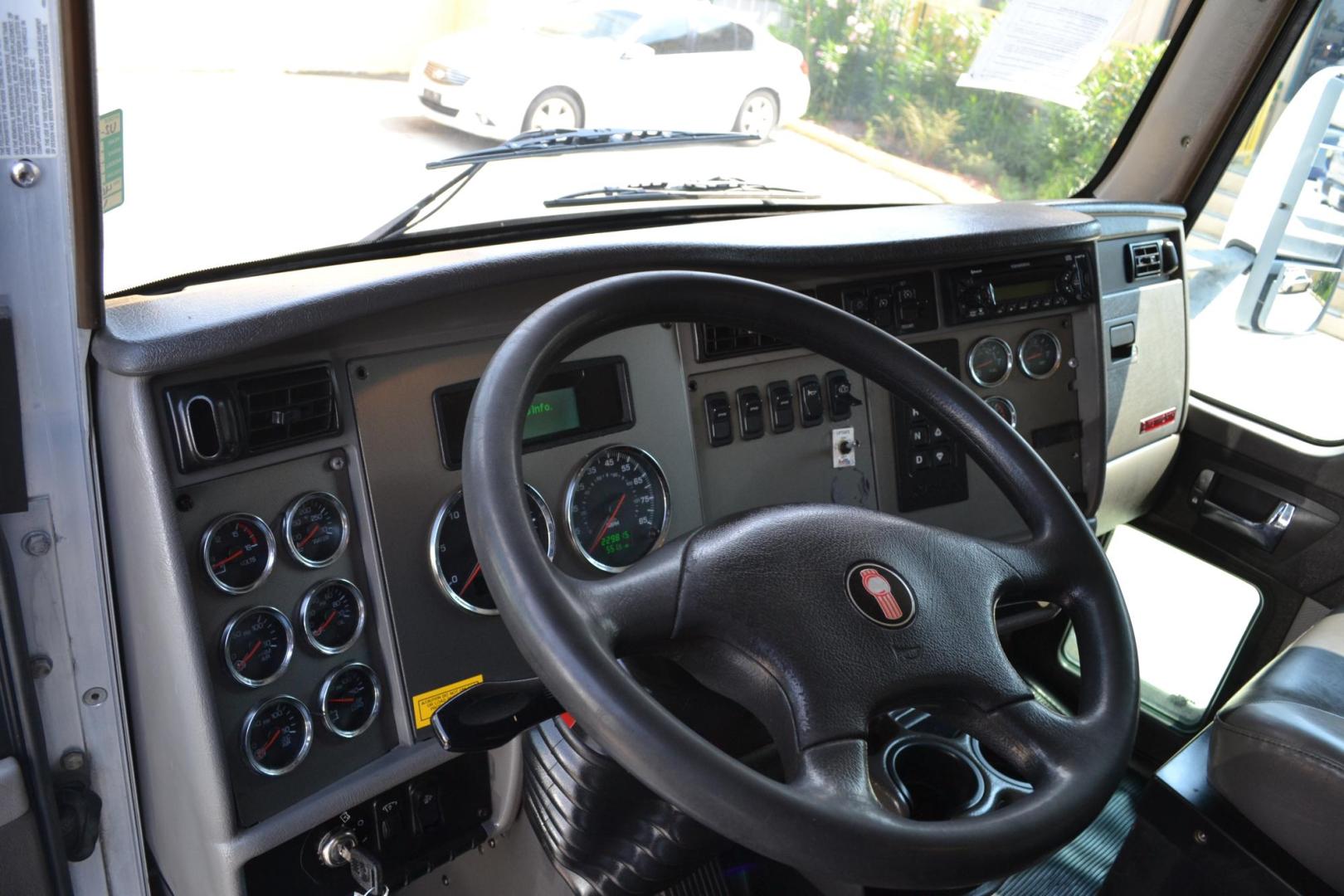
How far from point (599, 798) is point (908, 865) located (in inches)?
28.0

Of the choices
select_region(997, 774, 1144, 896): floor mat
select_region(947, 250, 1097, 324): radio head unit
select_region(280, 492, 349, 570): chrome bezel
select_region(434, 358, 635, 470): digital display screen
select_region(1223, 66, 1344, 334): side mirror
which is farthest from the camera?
select_region(1223, 66, 1344, 334): side mirror

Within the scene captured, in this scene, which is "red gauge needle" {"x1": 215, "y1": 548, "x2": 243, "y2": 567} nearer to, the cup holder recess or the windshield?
the windshield

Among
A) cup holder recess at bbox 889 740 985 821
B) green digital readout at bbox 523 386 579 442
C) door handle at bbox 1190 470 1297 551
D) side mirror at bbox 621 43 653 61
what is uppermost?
side mirror at bbox 621 43 653 61

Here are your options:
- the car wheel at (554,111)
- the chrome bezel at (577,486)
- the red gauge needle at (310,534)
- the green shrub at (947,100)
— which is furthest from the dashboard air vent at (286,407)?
the green shrub at (947,100)

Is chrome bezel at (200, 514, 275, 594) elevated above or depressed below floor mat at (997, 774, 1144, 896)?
above

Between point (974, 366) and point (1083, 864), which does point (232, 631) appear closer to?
point (974, 366)

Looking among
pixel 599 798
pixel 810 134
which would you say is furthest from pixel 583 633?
pixel 810 134

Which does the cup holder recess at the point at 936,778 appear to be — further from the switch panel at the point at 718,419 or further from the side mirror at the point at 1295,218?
the side mirror at the point at 1295,218

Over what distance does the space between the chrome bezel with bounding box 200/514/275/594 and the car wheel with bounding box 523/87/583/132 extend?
0.76 meters

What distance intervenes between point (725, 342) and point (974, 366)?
2.02 feet

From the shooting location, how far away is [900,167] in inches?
91.9

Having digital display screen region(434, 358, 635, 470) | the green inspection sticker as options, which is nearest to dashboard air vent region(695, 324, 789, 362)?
digital display screen region(434, 358, 635, 470)

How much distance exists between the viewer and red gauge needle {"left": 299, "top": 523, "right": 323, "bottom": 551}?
1354 mm

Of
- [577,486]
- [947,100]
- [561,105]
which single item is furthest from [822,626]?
[947,100]
